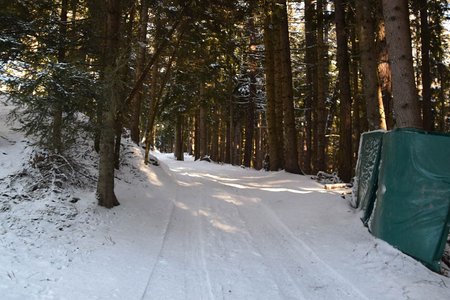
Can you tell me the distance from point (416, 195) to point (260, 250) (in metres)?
2.75

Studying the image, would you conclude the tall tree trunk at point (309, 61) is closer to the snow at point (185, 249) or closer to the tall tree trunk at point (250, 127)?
the tall tree trunk at point (250, 127)

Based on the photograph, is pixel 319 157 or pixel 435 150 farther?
pixel 319 157

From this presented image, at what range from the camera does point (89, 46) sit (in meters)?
9.02

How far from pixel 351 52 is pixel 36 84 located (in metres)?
14.1

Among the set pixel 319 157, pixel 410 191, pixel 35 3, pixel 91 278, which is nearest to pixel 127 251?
pixel 91 278

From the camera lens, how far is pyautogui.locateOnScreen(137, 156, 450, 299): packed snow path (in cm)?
→ 564

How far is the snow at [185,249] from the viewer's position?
5.45m

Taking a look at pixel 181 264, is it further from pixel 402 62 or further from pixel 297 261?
pixel 402 62

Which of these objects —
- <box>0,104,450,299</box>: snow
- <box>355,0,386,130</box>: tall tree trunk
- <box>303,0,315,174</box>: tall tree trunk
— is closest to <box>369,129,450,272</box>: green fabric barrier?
<box>0,104,450,299</box>: snow

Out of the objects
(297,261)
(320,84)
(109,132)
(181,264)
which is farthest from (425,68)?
(181,264)

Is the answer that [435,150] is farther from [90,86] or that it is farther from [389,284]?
[90,86]

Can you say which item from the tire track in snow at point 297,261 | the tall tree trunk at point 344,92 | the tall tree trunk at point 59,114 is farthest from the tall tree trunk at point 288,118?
the tall tree trunk at point 59,114

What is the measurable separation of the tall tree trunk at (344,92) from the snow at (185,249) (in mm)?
3972

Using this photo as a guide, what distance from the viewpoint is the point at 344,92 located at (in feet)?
47.3
